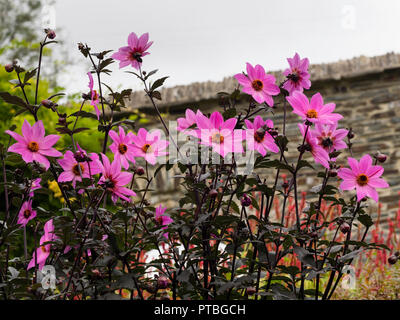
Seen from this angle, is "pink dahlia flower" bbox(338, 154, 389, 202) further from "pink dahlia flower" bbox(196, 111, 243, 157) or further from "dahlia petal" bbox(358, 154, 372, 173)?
"pink dahlia flower" bbox(196, 111, 243, 157)

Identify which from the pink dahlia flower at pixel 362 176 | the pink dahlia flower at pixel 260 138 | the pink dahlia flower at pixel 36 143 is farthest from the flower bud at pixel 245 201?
the pink dahlia flower at pixel 36 143

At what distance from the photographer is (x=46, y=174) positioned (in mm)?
1211

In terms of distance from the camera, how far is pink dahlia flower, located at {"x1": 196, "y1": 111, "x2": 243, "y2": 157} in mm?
1034

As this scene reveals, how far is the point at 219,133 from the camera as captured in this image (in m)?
1.07

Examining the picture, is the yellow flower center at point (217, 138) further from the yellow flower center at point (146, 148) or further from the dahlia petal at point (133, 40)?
the dahlia petal at point (133, 40)

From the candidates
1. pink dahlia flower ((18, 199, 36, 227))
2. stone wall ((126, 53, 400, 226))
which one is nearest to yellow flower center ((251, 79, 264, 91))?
pink dahlia flower ((18, 199, 36, 227))

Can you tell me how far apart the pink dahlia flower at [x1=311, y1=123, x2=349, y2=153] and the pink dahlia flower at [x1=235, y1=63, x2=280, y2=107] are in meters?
0.15

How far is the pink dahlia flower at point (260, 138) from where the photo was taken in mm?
1119

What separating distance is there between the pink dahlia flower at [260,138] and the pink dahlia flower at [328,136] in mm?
136

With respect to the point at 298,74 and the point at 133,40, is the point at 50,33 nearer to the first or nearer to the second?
the point at 133,40
